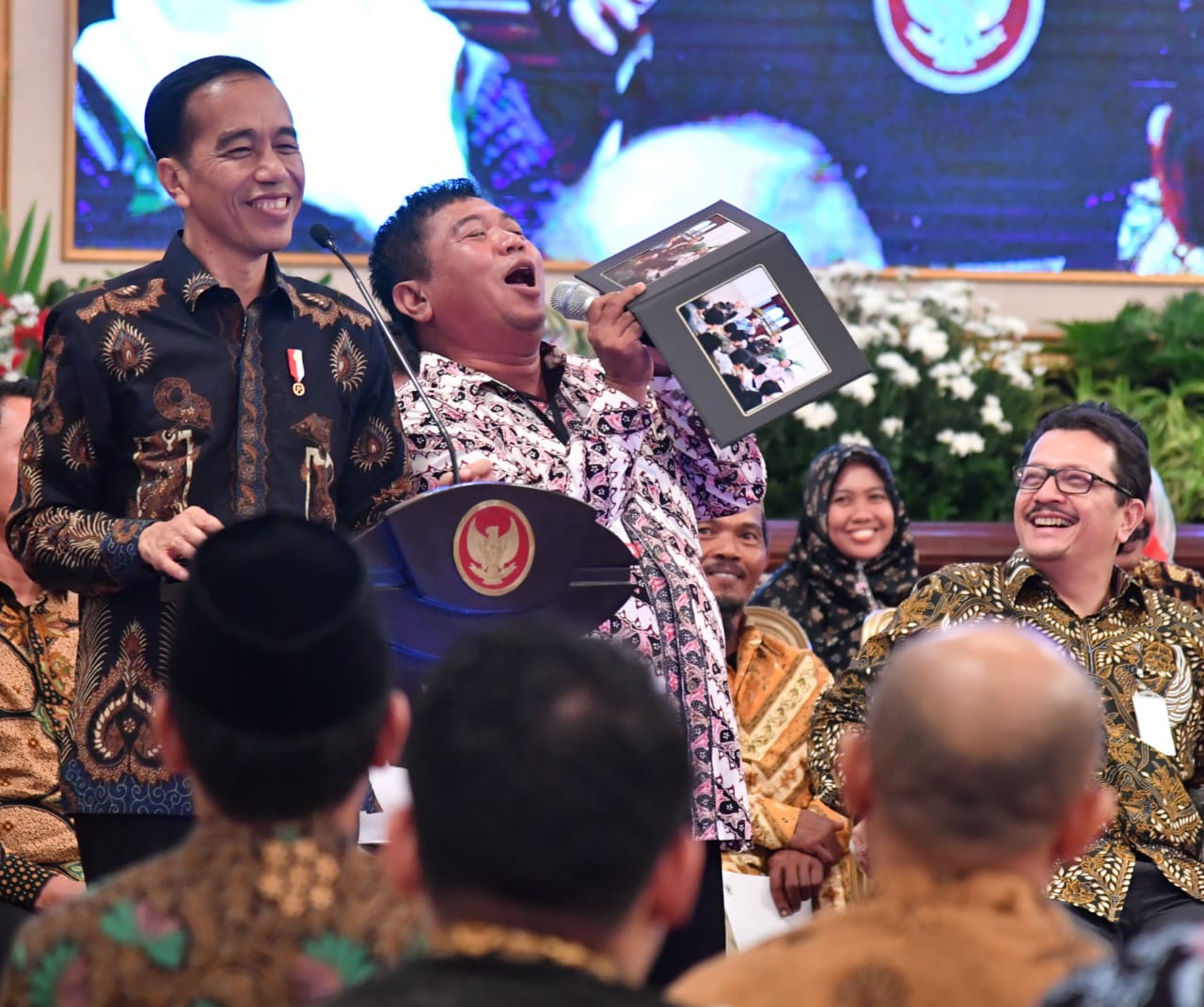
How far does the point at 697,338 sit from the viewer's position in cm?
275

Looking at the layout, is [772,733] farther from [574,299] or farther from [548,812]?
[548,812]

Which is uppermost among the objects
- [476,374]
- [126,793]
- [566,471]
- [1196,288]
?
[1196,288]

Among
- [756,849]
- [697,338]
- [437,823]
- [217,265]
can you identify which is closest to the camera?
[437,823]

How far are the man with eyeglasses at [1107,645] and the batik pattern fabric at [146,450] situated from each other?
1.41 m

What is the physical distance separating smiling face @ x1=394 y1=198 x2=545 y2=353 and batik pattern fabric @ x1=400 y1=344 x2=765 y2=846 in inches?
3.8

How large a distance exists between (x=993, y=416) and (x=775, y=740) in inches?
80.8

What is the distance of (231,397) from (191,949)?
1.08 metres

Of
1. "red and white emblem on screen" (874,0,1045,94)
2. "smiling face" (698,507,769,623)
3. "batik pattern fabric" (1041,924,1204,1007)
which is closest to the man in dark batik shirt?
"batik pattern fabric" (1041,924,1204,1007)

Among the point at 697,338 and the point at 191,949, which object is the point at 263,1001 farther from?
the point at 697,338

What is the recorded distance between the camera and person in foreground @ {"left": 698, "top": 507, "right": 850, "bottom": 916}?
12.0 feet

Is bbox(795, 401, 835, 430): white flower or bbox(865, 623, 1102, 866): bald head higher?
bbox(795, 401, 835, 430): white flower

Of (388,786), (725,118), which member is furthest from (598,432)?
(725,118)

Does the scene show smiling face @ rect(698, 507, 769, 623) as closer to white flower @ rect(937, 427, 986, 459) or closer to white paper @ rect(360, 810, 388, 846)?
white flower @ rect(937, 427, 986, 459)

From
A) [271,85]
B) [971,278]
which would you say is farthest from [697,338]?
[971,278]
